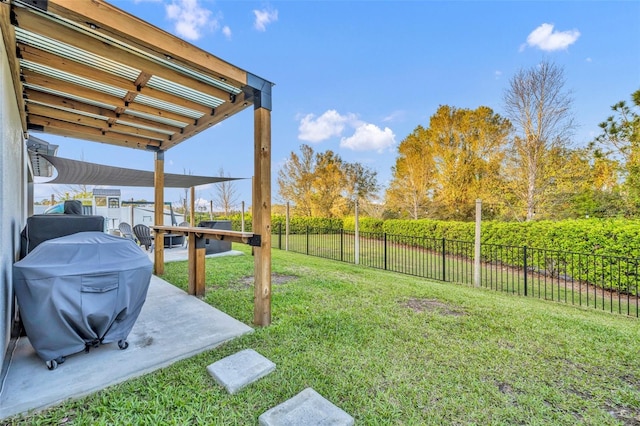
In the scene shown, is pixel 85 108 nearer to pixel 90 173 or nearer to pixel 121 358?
pixel 90 173

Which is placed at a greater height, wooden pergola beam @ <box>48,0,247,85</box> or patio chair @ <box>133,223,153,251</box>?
wooden pergola beam @ <box>48,0,247,85</box>

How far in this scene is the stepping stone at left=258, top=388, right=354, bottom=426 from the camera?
1625 millimetres

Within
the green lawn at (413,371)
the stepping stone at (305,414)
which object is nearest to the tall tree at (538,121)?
the green lawn at (413,371)

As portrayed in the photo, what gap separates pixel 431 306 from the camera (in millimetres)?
3912

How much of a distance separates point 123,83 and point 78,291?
2405 mm

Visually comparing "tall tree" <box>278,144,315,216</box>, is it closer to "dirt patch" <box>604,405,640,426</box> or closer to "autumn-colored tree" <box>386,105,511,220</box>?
"autumn-colored tree" <box>386,105,511,220</box>

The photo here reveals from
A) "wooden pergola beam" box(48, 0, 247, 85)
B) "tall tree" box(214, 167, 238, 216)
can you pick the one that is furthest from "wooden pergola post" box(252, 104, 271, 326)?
"tall tree" box(214, 167, 238, 216)

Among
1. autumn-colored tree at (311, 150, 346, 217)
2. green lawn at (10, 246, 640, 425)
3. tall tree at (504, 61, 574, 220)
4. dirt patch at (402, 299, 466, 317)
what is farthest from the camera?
autumn-colored tree at (311, 150, 346, 217)

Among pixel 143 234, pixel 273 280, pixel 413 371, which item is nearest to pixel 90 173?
pixel 143 234

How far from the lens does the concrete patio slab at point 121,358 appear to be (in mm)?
1853

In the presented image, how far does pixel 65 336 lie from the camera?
2.12 metres

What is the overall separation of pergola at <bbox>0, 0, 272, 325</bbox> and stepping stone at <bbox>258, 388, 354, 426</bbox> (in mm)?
1375

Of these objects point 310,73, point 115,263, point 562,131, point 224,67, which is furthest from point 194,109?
point 562,131

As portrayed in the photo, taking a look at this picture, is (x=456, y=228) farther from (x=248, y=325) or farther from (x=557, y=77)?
(x=248, y=325)
